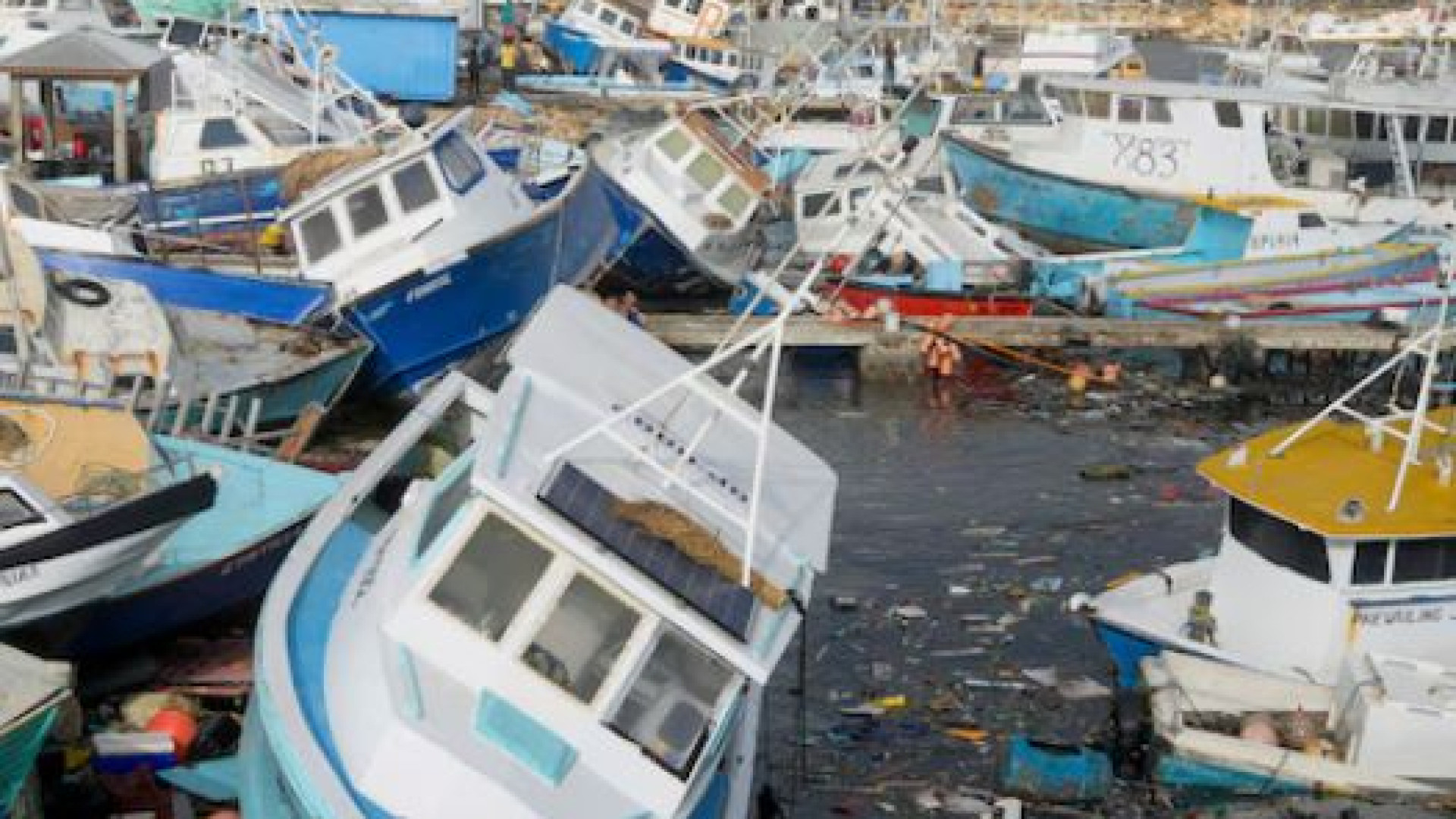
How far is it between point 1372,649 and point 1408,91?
21649 mm

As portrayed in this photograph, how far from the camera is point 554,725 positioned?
1105 cm

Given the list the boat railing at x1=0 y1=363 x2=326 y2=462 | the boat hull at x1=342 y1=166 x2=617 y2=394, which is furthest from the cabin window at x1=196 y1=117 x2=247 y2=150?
the boat railing at x1=0 y1=363 x2=326 y2=462

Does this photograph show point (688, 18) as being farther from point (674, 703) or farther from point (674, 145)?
point (674, 703)

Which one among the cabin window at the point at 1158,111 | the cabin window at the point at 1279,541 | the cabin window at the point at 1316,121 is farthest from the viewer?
the cabin window at the point at 1316,121

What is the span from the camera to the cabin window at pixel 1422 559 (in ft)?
55.1

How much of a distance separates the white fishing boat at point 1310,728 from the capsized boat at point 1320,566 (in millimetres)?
268

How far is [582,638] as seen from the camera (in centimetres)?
1116

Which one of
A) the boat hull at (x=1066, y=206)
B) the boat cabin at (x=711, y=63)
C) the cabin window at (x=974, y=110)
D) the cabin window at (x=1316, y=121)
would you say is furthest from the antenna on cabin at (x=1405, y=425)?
the boat cabin at (x=711, y=63)

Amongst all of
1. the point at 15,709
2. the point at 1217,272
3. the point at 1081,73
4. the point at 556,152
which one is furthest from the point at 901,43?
the point at 15,709

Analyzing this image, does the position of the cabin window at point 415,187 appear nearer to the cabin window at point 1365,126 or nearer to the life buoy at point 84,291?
the life buoy at point 84,291

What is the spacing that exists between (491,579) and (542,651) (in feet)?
→ 1.48

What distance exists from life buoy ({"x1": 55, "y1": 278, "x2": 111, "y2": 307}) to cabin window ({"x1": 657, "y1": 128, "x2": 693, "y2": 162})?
13820 millimetres

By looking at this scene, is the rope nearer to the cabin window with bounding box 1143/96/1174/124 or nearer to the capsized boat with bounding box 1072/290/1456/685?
the capsized boat with bounding box 1072/290/1456/685

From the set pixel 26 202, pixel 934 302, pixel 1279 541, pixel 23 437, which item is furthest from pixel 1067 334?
pixel 23 437
